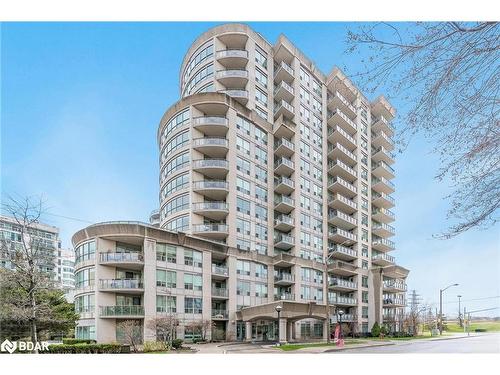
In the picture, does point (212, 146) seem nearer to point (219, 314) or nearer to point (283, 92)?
point (283, 92)

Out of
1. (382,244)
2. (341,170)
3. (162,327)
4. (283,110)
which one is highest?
(283,110)

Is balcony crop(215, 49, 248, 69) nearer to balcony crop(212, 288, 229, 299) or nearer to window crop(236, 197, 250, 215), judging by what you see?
window crop(236, 197, 250, 215)

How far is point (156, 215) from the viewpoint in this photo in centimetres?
2759

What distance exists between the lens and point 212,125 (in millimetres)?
27141

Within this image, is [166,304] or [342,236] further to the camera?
[342,236]

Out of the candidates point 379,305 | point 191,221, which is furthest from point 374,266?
point 191,221

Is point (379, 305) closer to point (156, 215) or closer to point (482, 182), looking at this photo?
point (156, 215)

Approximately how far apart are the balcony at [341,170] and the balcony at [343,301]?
31.8 ft

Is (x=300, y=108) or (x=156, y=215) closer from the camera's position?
(x=156, y=215)

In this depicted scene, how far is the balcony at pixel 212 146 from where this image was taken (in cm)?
2683

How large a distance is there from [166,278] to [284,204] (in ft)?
41.7

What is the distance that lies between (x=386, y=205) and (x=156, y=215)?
46.6 feet

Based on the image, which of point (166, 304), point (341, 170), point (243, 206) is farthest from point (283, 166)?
point (166, 304)

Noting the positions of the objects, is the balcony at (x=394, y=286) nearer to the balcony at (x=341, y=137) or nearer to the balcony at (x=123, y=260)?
the balcony at (x=341, y=137)
